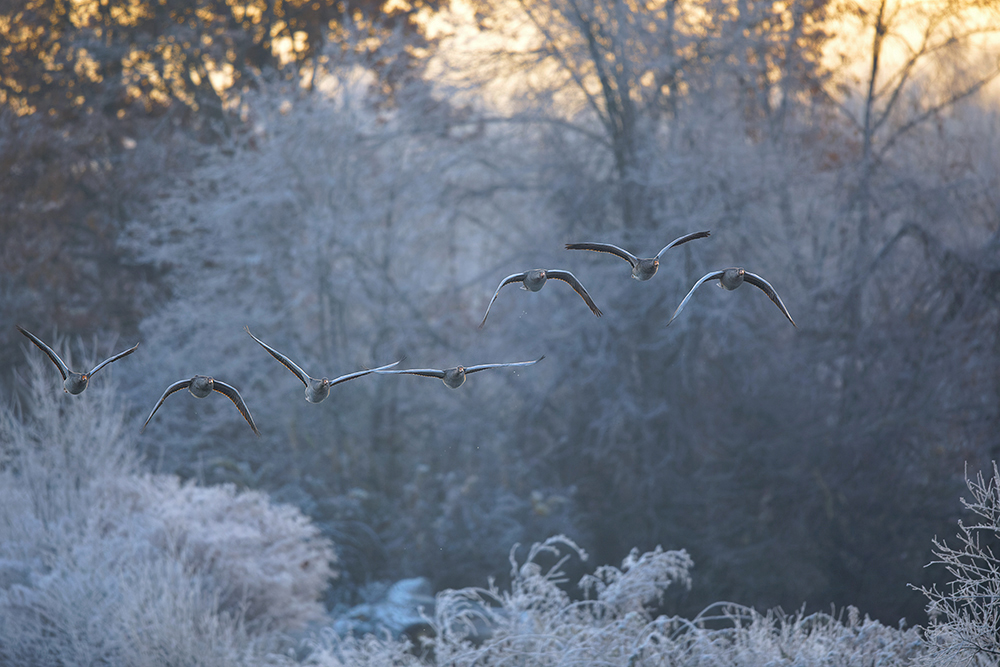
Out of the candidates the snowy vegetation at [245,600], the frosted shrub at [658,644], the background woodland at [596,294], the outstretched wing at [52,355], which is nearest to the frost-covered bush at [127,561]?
the snowy vegetation at [245,600]

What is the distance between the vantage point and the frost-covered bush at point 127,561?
5.52 meters

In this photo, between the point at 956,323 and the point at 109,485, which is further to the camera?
the point at 956,323

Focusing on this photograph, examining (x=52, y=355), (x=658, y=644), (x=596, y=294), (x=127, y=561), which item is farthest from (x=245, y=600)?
(x=52, y=355)

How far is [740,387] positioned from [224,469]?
5508 millimetres

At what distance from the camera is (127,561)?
20.3 feet

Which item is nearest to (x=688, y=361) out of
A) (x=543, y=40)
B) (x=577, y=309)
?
(x=577, y=309)

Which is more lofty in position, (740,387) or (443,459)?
(740,387)

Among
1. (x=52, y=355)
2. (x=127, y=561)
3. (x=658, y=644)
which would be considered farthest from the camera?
(x=127, y=561)

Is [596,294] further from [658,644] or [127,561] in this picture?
[127,561]

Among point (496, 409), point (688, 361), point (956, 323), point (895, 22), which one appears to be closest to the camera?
point (956, 323)

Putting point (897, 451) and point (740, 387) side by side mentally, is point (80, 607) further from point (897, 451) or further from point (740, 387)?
point (897, 451)

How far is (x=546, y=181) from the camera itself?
33.4ft

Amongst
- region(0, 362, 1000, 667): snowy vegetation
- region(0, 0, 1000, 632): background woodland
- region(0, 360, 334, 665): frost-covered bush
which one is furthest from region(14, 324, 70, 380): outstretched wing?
region(0, 0, 1000, 632): background woodland

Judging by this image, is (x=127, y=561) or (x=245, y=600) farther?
(x=245, y=600)
